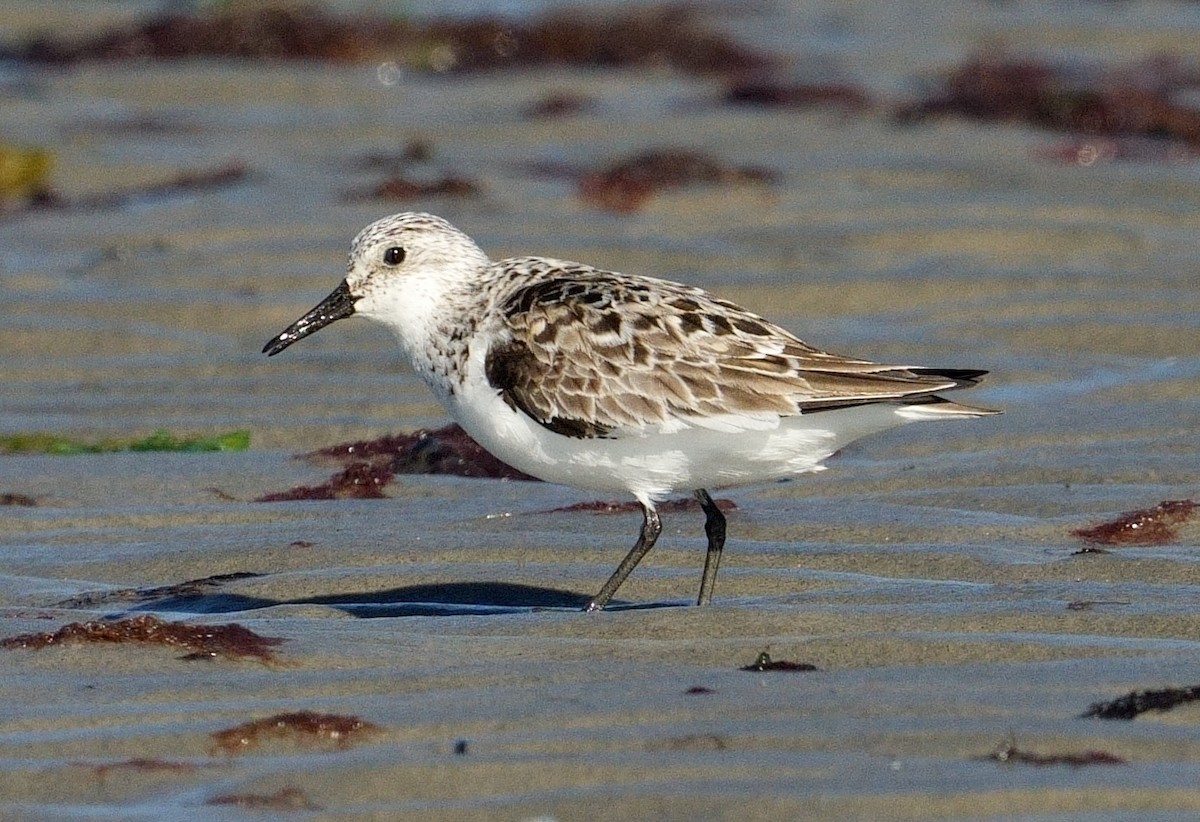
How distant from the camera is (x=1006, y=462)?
24.5 ft

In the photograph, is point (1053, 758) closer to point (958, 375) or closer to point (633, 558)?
point (958, 375)

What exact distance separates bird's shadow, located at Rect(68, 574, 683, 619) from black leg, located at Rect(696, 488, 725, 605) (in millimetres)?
211

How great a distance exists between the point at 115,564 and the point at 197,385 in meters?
2.45

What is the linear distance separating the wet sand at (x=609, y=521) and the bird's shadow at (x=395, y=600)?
0.06 feet

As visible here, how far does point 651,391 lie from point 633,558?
52 centimetres

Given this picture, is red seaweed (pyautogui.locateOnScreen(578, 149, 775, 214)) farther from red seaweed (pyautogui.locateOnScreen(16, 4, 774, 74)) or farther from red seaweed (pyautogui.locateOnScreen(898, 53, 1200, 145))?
red seaweed (pyautogui.locateOnScreen(16, 4, 774, 74))

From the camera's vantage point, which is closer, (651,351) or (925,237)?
(651,351)

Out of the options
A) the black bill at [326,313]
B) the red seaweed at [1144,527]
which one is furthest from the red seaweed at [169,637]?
the red seaweed at [1144,527]

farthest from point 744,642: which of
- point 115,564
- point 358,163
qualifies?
point 358,163

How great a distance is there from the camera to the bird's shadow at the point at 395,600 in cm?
613

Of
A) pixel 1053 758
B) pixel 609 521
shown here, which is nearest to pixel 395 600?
pixel 609 521

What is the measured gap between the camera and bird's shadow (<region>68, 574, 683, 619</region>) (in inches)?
241

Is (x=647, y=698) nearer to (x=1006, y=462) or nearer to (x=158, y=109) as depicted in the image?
(x=1006, y=462)

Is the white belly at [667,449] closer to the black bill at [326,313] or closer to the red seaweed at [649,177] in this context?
the black bill at [326,313]
